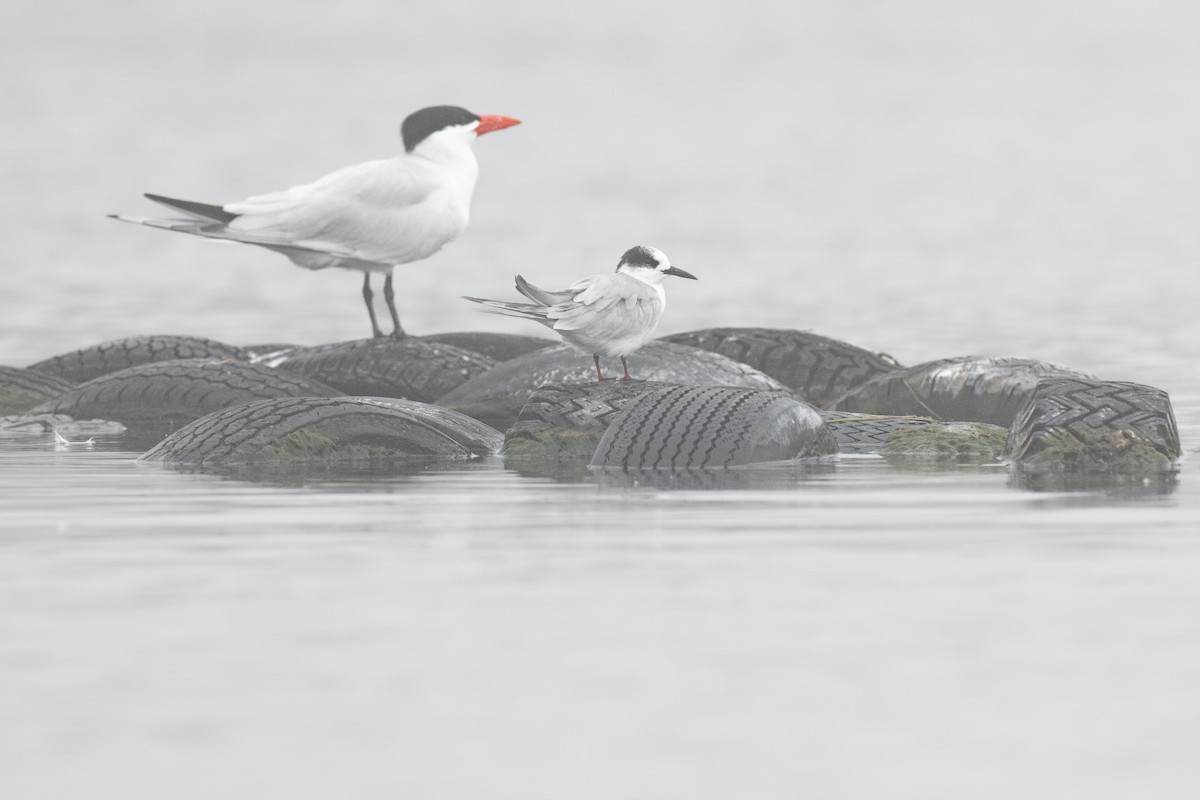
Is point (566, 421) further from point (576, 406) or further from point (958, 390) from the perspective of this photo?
point (958, 390)

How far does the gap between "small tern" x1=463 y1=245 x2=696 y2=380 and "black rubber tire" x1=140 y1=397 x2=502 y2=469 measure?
781 millimetres

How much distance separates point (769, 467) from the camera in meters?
11.0

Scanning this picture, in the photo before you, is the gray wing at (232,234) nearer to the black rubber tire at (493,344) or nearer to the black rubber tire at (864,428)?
the black rubber tire at (493,344)

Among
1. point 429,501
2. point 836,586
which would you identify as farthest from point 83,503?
point 836,586

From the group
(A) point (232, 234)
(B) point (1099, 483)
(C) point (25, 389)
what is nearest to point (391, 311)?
(A) point (232, 234)

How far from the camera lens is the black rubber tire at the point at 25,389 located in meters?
16.2

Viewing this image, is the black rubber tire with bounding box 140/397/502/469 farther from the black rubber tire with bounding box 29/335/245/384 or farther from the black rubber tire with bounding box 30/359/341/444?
the black rubber tire with bounding box 29/335/245/384

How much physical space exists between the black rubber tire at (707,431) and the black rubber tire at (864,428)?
2.03ft

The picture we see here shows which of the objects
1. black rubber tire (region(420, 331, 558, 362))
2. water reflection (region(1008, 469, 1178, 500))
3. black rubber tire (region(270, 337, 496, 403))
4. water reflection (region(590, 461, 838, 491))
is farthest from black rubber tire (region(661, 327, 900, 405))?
water reflection (region(1008, 469, 1178, 500))

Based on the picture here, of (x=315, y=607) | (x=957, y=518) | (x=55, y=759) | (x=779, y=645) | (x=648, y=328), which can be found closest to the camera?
(x=55, y=759)

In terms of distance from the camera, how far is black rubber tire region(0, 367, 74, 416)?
53.1 ft

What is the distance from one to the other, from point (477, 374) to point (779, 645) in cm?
1021

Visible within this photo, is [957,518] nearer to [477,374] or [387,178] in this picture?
[477,374]

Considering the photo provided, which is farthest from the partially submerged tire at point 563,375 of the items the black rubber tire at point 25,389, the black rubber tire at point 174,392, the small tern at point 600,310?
the black rubber tire at point 25,389
